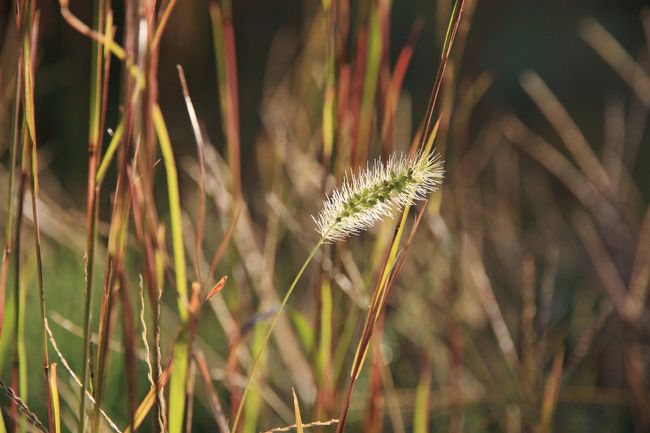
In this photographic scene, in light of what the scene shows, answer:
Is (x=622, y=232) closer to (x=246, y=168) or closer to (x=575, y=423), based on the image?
(x=575, y=423)

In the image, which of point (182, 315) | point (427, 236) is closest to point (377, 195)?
point (182, 315)

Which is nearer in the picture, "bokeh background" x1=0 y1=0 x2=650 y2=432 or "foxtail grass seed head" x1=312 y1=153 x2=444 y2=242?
"foxtail grass seed head" x1=312 y1=153 x2=444 y2=242

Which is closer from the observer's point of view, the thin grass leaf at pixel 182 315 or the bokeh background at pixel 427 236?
the thin grass leaf at pixel 182 315

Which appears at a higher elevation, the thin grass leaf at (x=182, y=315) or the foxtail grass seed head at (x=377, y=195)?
the foxtail grass seed head at (x=377, y=195)

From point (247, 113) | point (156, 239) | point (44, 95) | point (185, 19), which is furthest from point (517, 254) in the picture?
point (44, 95)

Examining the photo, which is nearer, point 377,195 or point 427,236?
point 377,195

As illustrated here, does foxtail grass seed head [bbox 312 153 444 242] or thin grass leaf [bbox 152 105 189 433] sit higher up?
foxtail grass seed head [bbox 312 153 444 242]

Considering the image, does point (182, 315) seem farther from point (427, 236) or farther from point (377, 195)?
point (427, 236)

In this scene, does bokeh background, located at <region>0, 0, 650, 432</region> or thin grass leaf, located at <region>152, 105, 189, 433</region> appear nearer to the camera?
thin grass leaf, located at <region>152, 105, 189, 433</region>

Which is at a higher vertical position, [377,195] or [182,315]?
[377,195]
